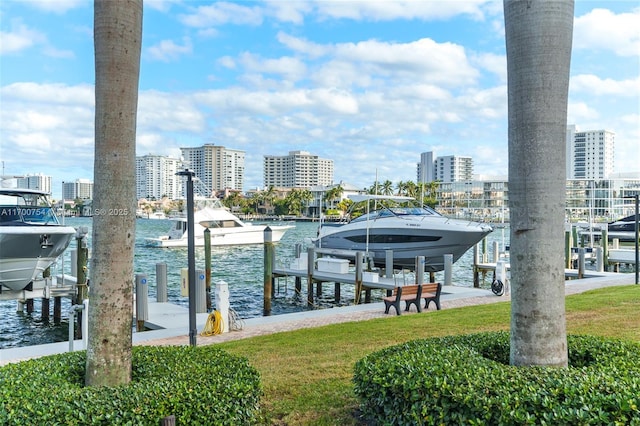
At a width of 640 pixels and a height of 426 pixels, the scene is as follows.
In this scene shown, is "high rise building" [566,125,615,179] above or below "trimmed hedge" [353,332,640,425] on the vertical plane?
above

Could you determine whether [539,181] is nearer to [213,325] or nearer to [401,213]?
[213,325]

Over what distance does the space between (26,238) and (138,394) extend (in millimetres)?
15509

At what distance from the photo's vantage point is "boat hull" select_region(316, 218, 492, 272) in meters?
27.2

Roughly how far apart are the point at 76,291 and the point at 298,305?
918cm

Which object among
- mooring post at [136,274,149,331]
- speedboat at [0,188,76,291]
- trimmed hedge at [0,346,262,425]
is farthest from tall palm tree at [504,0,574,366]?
speedboat at [0,188,76,291]

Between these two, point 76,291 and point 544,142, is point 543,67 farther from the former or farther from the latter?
point 76,291

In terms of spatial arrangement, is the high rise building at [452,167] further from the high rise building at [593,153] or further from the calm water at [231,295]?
the calm water at [231,295]

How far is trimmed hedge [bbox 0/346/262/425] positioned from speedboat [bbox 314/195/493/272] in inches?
839

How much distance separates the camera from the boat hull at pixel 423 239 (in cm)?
2723

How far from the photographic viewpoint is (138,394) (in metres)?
4.47

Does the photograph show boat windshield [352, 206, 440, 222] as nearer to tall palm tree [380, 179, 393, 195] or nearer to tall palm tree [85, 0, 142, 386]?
tall palm tree [85, 0, 142, 386]

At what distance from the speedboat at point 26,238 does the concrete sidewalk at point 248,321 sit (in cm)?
457

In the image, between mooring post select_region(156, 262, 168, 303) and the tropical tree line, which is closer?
mooring post select_region(156, 262, 168, 303)

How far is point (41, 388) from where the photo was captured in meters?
4.63
